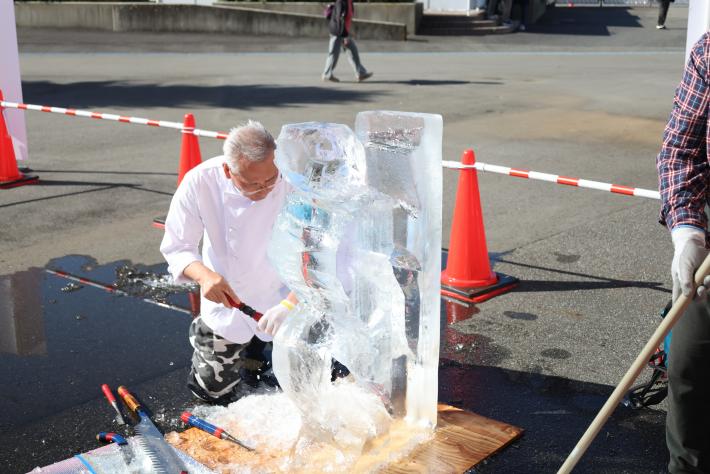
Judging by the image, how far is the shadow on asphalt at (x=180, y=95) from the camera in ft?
49.4

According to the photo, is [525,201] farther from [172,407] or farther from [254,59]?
[254,59]

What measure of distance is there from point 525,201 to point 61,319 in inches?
184

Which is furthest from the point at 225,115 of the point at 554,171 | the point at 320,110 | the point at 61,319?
the point at 61,319

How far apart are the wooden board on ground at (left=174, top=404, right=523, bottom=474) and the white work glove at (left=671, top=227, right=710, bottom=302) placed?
48.3 inches

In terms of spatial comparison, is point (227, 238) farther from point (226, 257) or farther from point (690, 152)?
point (690, 152)

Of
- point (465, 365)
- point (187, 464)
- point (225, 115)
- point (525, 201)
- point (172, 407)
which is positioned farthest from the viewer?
point (225, 115)

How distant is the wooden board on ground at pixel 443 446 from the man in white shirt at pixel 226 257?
40 cm

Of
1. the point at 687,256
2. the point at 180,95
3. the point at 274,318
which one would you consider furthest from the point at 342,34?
the point at 687,256

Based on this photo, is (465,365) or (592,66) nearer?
(465,365)

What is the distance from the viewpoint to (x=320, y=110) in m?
14.2

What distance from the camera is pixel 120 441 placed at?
4.07m

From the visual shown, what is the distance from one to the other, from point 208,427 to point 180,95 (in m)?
12.7

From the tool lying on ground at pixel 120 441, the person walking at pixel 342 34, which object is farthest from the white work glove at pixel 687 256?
the person walking at pixel 342 34

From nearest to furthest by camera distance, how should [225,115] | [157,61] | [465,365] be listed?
[465,365]
[225,115]
[157,61]
